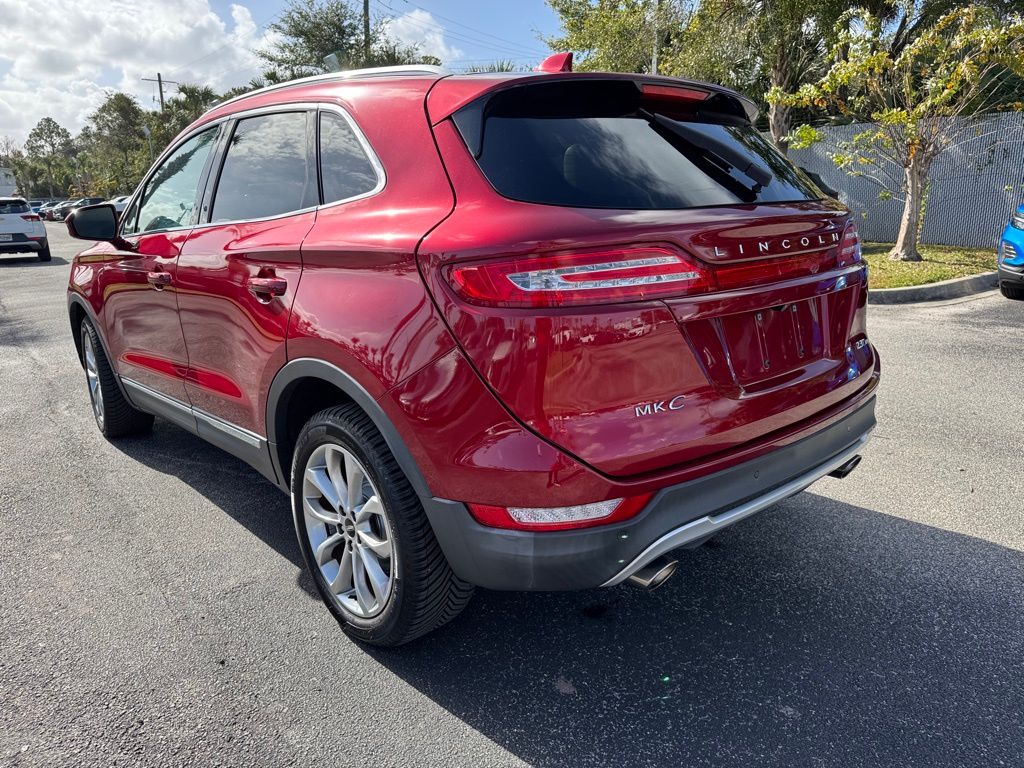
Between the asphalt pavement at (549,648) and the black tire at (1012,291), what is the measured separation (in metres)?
5.89

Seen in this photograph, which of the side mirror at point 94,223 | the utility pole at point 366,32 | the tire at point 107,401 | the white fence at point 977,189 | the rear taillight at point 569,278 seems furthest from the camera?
the utility pole at point 366,32

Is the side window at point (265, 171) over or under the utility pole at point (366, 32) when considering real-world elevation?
under

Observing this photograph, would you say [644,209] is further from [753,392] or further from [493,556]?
[493,556]

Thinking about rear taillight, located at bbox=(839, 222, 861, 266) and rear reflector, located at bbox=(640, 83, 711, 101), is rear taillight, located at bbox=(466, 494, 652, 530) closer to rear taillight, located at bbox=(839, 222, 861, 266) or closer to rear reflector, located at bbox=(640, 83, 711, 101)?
rear taillight, located at bbox=(839, 222, 861, 266)

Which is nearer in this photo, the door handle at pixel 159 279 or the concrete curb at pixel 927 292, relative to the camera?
the door handle at pixel 159 279

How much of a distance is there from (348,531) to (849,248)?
1.94 m

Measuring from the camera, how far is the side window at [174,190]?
3387mm

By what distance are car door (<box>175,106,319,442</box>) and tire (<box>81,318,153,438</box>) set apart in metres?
1.44

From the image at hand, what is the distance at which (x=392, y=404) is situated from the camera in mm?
2064

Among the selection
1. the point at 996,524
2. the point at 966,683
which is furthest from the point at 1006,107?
the point at 966,683

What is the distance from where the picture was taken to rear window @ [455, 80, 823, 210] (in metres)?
2.01

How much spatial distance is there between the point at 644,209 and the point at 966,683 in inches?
67.2

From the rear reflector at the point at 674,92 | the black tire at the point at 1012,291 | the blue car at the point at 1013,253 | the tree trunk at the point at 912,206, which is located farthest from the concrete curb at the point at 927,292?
the rear reflector at the point at 674,92

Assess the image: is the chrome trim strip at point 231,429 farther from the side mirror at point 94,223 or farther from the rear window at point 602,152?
the rear window at point 602,152
